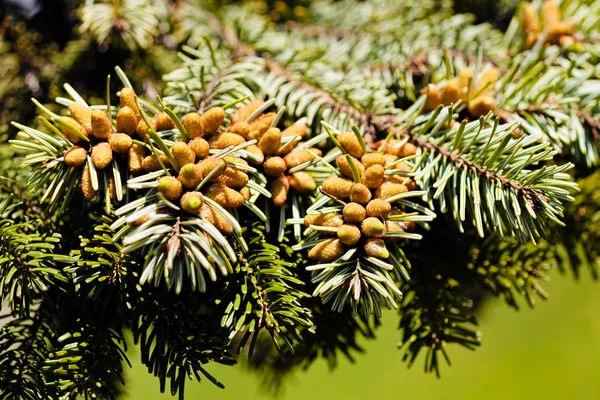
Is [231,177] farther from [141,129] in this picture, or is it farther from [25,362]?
[25,362]

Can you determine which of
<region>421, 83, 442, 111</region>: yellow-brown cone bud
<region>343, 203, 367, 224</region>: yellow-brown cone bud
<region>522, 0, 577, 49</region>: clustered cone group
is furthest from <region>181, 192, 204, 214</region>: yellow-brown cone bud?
Answer: <region>522, 0, 577, 49</region>: clustered cone group

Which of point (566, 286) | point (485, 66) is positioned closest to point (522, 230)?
point (485, 66)

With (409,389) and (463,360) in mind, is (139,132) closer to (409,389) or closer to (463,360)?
(409,389)

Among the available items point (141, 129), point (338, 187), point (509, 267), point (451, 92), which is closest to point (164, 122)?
point (141, 129)

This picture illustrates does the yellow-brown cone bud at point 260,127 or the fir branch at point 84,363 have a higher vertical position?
the yellow-brown cone bud at point 260,127

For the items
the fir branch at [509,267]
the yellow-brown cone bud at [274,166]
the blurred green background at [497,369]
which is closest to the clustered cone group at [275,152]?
the yellow-brown cone bud at [274,166]

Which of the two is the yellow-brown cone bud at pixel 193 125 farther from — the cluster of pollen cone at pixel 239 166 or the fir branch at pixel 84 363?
the fir branch at pixel 84 363
